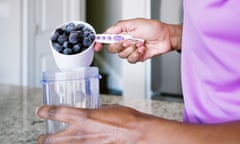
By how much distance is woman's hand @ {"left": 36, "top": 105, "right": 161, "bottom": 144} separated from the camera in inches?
17.9

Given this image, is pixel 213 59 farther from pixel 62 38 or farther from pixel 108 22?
pixel 108 22

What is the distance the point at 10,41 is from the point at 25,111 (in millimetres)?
1916

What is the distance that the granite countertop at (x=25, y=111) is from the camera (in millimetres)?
817

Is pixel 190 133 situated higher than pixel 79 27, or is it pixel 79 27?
pixel 79 27

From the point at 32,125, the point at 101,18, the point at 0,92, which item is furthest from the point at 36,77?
the point at 32,125

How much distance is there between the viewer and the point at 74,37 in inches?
25.6

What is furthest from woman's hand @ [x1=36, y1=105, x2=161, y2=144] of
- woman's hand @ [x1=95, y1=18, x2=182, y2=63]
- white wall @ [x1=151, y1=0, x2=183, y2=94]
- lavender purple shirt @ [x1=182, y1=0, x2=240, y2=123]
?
white wall @ [x1=151, y1=0, x2=183, y2=94]

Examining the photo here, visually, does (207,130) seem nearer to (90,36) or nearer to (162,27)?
(90,36)

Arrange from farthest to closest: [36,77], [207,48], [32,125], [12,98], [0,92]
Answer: [36,77] → [0,92] → [12,98] → [32,125] → [207,48]

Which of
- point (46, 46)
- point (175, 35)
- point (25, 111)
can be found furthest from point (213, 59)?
point (46, 46)

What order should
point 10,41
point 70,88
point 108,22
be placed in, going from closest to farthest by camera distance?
point 70,88 < point 10,41 < point 108,22

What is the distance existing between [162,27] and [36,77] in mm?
2235

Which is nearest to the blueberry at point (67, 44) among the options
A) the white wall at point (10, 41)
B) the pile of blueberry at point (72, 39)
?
the pile of blueberry at point (72, 39)

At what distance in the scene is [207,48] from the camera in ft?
1.74
